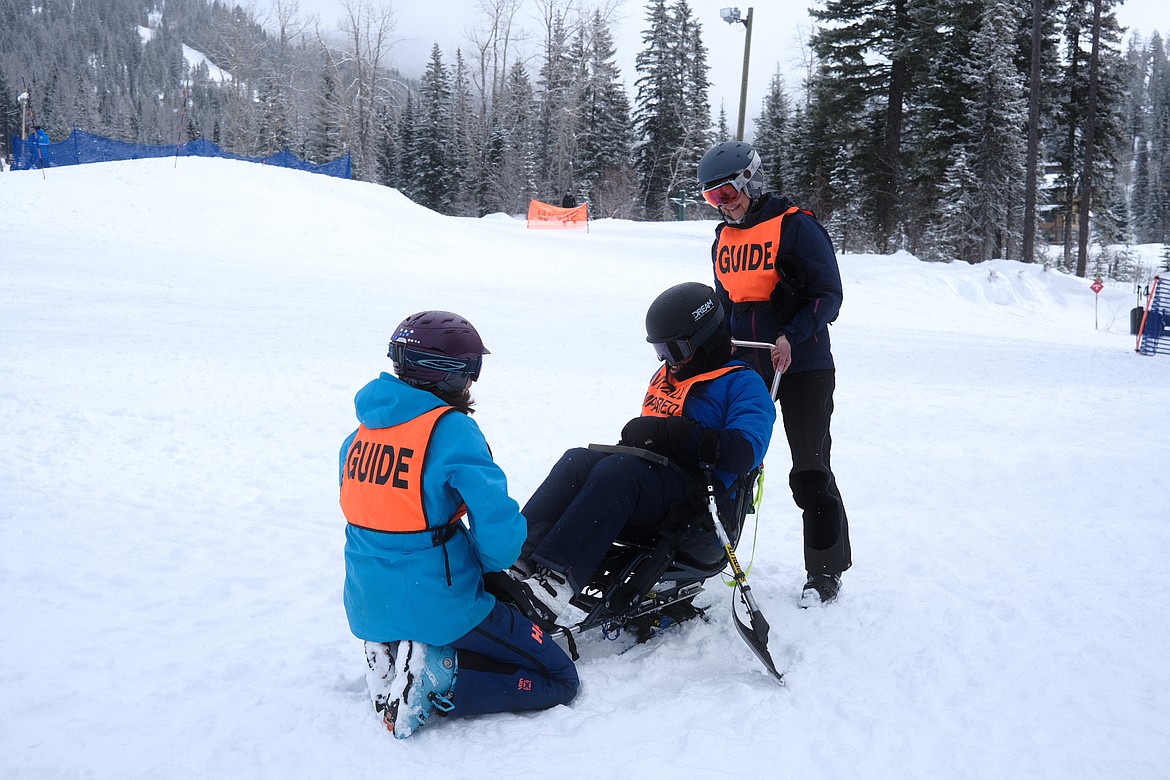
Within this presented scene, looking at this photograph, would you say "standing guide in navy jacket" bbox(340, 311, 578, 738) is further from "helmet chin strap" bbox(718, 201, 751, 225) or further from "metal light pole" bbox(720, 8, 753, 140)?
"metal light pole" bbox(720, 8, 753, 140)

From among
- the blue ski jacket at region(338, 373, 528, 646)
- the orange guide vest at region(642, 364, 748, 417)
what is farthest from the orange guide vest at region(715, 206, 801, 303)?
the blue ski jacket at region(338, 373, 528, 646)

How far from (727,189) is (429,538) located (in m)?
2.14

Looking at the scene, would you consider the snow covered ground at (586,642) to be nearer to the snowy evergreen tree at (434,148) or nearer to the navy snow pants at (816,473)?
the navy snow pants at (816,473)

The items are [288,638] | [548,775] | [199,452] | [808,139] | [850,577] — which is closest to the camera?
[548,775]

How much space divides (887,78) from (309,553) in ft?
97.3

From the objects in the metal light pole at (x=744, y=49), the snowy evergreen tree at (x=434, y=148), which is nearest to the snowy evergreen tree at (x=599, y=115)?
the snowy evergreen tree at (x=434, y=148)

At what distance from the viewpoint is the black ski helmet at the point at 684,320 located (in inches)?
125

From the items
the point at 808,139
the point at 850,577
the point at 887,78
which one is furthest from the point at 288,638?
the point at 808,139

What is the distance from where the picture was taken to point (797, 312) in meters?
3.58

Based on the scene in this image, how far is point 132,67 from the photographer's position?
135m

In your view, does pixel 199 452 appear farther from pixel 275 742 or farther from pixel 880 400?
pixel 880 400

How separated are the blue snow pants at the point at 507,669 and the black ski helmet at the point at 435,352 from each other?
2.77 ft

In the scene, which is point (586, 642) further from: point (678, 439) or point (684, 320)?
point (684, 320)

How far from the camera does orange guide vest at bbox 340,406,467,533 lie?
246 cm
